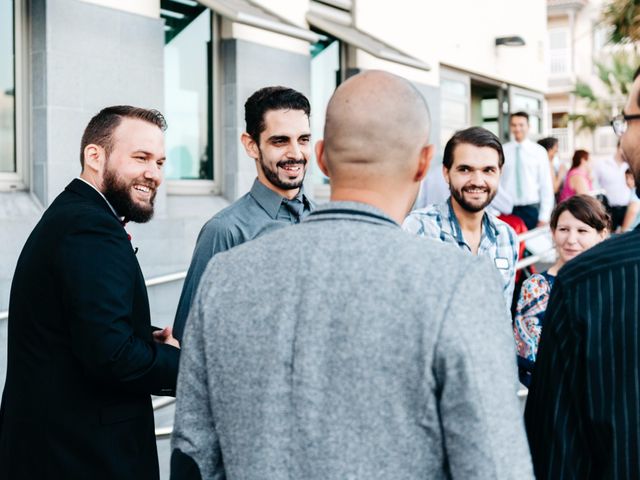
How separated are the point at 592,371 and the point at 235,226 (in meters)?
1.72

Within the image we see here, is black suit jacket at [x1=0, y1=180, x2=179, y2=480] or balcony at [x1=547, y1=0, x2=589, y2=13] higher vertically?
balcony at [x1=547, y1=0, x2=589, y2=13]

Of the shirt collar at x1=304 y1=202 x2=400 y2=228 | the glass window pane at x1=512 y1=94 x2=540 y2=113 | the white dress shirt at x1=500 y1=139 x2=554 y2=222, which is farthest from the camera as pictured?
the glass window pane at x1=512 y1=94 x2=540 y2=113

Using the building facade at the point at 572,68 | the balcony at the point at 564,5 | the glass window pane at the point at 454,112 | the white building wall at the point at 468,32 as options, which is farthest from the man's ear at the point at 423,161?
the balcony at the point at 564,5

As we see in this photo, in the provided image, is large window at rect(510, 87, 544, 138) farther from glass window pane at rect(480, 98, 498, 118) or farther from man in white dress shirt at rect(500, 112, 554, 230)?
man in white dress shirt at rect(500, 112, 554, 230)

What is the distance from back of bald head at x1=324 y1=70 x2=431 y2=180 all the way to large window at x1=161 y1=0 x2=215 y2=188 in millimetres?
6579

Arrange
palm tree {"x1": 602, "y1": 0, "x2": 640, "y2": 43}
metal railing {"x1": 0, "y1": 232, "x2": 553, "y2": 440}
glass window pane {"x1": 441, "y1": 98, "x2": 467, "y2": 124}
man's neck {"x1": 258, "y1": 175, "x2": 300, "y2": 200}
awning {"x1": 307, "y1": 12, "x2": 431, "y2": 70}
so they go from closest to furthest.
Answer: man's neck {"x1": 258, "y1": 175, "x2": 300, "y2": 200}
metal railing {"x1": 0, "y1": 232, "x2": 553, "y2": 440}
awning {"x1": 307, "y1": 12, "x2": 431, "y2": 70}
glass window pane {"x1": 441, "y1": 98, "x2": 467, "y2": 124}
palm tree {"x1": 602, "y1": 0, "x2": 640, "y2": 43}

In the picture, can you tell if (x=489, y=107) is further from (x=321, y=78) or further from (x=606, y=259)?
(x=606, y=259)

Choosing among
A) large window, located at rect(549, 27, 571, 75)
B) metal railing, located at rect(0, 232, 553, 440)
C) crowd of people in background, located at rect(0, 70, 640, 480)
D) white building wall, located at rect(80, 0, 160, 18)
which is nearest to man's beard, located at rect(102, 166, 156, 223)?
crowd of people in background, located at rect(0, 70, 640, 480)

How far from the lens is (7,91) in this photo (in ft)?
21.5

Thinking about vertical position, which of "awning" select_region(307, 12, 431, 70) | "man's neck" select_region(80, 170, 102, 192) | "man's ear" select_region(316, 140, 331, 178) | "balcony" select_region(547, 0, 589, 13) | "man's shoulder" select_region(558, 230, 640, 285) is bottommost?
"man's shoulder" select_region(558, 230, 640, 285)

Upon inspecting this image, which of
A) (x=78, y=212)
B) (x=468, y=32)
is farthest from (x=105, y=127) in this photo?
(x=468, y=32)

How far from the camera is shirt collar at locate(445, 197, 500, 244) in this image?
4121mm

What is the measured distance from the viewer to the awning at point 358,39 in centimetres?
939

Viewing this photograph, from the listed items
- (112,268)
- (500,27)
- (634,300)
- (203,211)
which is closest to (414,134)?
(634,300)
